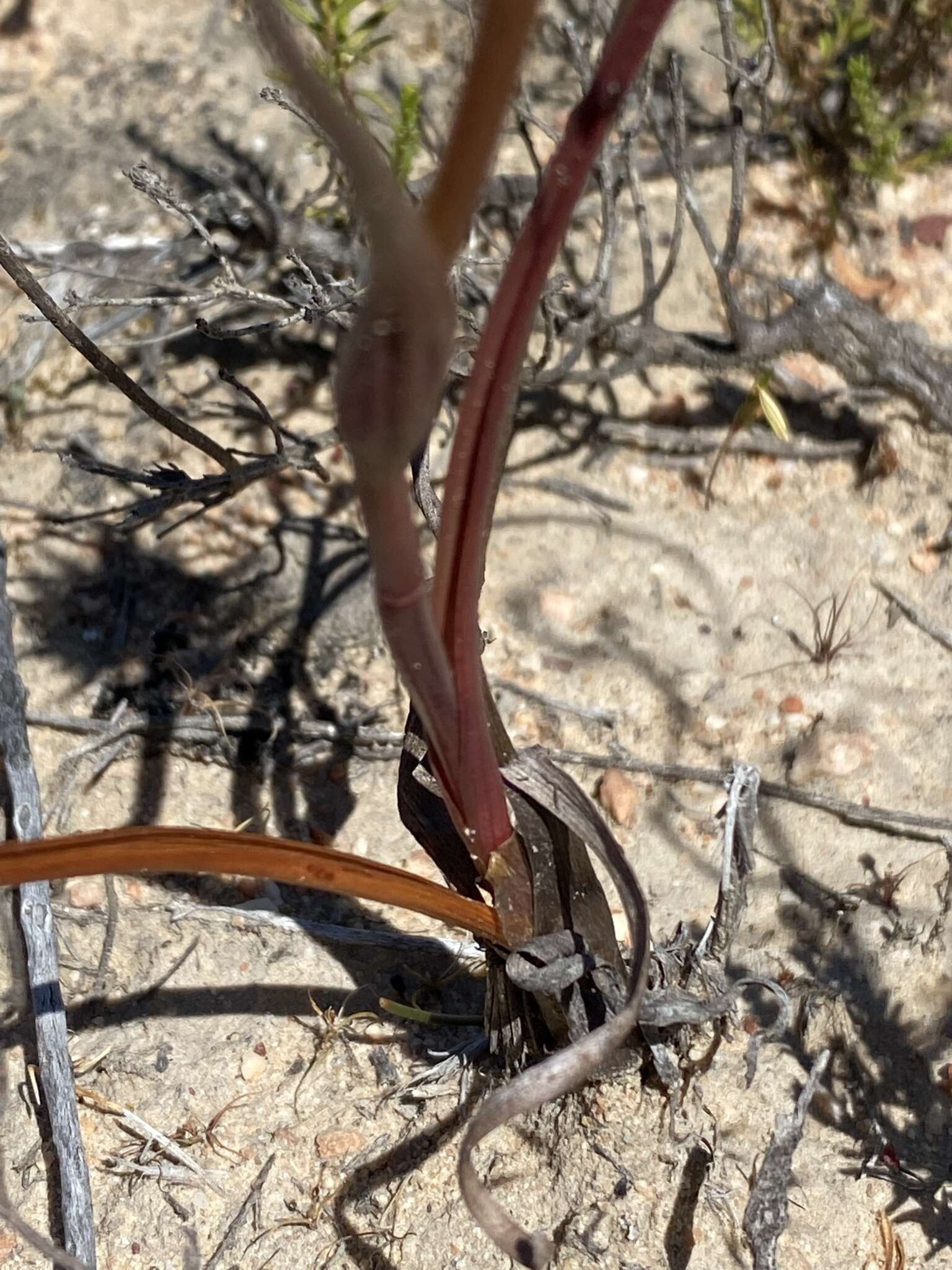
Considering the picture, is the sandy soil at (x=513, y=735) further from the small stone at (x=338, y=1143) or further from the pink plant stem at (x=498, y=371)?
the pink plant stem at (x=498, y=371)

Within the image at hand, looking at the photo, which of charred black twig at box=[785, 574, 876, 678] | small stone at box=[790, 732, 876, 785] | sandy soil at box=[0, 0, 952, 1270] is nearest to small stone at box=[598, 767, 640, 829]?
sandy soil at box=[0, 0, 952, 1270]

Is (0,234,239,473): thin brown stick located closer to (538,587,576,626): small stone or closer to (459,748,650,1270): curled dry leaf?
(538,587,576,626): small stone

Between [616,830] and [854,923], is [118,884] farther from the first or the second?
[854,923]

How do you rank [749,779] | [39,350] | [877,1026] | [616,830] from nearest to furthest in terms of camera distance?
1. [749,779]
2. [877,1026]
3. [616,830]
4. [39,350]

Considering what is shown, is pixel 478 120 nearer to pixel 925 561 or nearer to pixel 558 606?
pixel 558 606

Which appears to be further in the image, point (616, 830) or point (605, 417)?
point (605, 417)

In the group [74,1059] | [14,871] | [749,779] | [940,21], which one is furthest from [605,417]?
[14,871]
